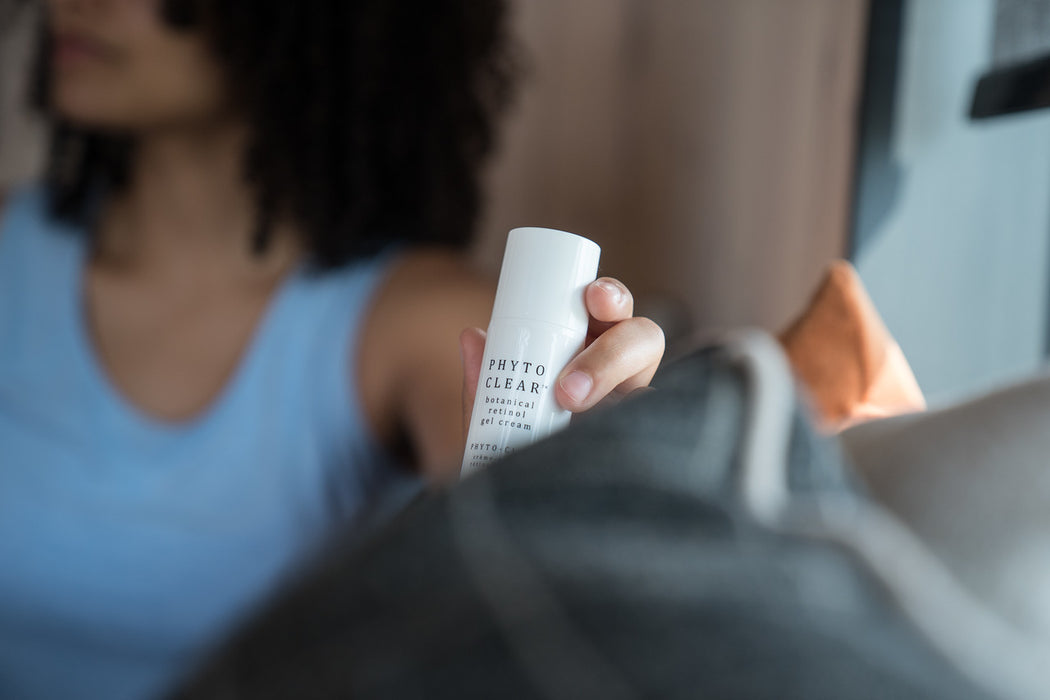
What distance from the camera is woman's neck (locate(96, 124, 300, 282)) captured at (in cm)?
95

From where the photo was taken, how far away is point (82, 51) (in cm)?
84

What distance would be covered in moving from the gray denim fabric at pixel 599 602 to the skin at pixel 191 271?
50 cm

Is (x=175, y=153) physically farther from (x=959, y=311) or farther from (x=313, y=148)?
(x=959, y=311)

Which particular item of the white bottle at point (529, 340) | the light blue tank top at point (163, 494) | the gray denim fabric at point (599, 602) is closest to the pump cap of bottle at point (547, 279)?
the white bottle at point (529, 340)

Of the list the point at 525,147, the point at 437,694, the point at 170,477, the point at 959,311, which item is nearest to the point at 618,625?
the point at 437,694

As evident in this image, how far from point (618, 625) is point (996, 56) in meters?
0.66

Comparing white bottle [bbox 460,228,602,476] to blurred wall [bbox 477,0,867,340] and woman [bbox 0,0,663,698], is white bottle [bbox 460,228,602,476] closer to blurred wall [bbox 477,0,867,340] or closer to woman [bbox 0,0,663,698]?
woman [bbox 0,0,663,698]

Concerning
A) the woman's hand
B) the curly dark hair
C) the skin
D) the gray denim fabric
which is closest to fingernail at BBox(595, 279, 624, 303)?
the woman's hand

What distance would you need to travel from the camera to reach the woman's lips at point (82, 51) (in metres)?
0.83

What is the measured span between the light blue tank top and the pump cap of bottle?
1.59 feet

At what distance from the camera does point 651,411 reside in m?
0.22

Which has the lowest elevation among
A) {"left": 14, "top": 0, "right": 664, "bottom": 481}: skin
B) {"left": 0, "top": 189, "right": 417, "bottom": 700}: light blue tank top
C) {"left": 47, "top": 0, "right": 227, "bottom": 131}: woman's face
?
{"left": 0, "top": 189, "right": 417, "bottom": 700}: light blue tank top

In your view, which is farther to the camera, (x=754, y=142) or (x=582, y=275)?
(x=754, y=142)

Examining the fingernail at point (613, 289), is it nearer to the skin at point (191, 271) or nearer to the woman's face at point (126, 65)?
the skin at point (191, 271)
